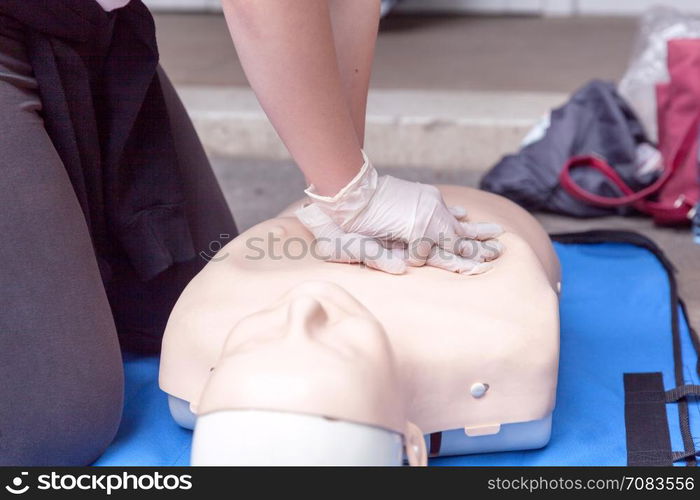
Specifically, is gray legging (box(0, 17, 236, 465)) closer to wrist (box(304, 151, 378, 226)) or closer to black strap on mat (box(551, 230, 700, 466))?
wrist (box(304, 151, 378, 226))

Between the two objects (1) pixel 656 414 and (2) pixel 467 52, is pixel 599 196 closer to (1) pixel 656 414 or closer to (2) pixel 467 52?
(1) pixel 656 414

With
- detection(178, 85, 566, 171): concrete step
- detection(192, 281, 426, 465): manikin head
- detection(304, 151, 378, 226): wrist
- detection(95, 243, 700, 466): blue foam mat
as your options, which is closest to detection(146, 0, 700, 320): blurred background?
detection(178, 85, 566, 171): concrete step

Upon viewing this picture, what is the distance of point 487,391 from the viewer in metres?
1.06

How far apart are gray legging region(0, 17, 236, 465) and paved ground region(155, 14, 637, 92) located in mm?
1890

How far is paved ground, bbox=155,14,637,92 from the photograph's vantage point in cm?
296

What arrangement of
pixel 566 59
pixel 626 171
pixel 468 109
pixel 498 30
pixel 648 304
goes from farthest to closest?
pixel 498 30 < pixel 566 59 < pixel 468 109 < pixel 626 171 < pixel 648 304

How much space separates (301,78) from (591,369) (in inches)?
26.5

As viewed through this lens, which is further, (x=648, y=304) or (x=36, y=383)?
(x=648, y=304)

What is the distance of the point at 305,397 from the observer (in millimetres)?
847

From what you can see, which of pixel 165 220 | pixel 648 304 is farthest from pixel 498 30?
pixel 165 220

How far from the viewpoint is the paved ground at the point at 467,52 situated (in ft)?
9.71

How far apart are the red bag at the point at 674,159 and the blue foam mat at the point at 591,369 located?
21 cm

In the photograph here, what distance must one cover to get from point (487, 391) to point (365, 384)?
23cm
